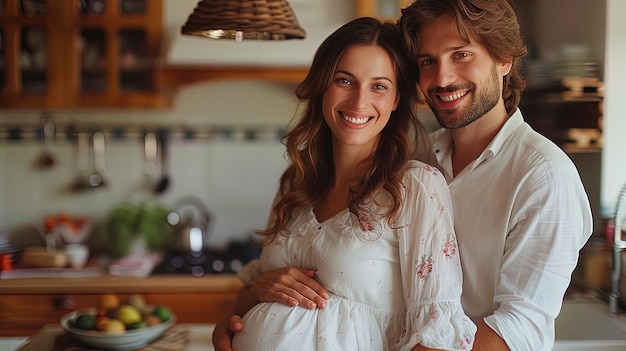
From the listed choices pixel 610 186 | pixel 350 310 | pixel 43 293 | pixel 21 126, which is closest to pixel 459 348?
pixel 350 310

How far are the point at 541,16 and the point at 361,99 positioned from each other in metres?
2.29

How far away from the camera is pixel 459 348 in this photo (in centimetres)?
142

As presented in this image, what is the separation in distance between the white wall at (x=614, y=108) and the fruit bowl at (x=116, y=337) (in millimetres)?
1896

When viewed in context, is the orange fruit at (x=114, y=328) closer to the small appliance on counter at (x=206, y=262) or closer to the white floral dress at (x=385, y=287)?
the white floral dress at (x=385, y=287)

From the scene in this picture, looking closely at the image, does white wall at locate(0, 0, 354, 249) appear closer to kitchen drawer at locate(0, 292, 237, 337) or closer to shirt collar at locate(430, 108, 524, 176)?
kitchen drawer at locate(0, 292, 237, 337)

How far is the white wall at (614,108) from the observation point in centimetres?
294

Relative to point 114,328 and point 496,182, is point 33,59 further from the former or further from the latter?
point 496,182

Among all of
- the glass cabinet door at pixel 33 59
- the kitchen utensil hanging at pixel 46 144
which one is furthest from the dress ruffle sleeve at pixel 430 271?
the kitchen utensil hanging at pixel 46 144

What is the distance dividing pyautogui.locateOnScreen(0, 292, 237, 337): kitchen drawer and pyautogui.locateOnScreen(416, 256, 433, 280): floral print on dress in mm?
1798

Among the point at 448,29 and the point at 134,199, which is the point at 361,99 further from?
the point at 134,199

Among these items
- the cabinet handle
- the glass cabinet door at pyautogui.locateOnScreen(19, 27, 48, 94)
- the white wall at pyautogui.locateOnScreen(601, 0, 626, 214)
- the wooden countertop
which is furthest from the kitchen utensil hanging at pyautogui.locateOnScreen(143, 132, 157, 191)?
the white wall at pyautogui.locateOnScreen(601, 0, 626, 214)

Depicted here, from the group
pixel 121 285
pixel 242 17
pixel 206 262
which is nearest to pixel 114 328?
pixel 242 17

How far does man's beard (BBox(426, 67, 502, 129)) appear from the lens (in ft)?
5.45

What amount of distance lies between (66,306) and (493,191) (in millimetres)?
2124
